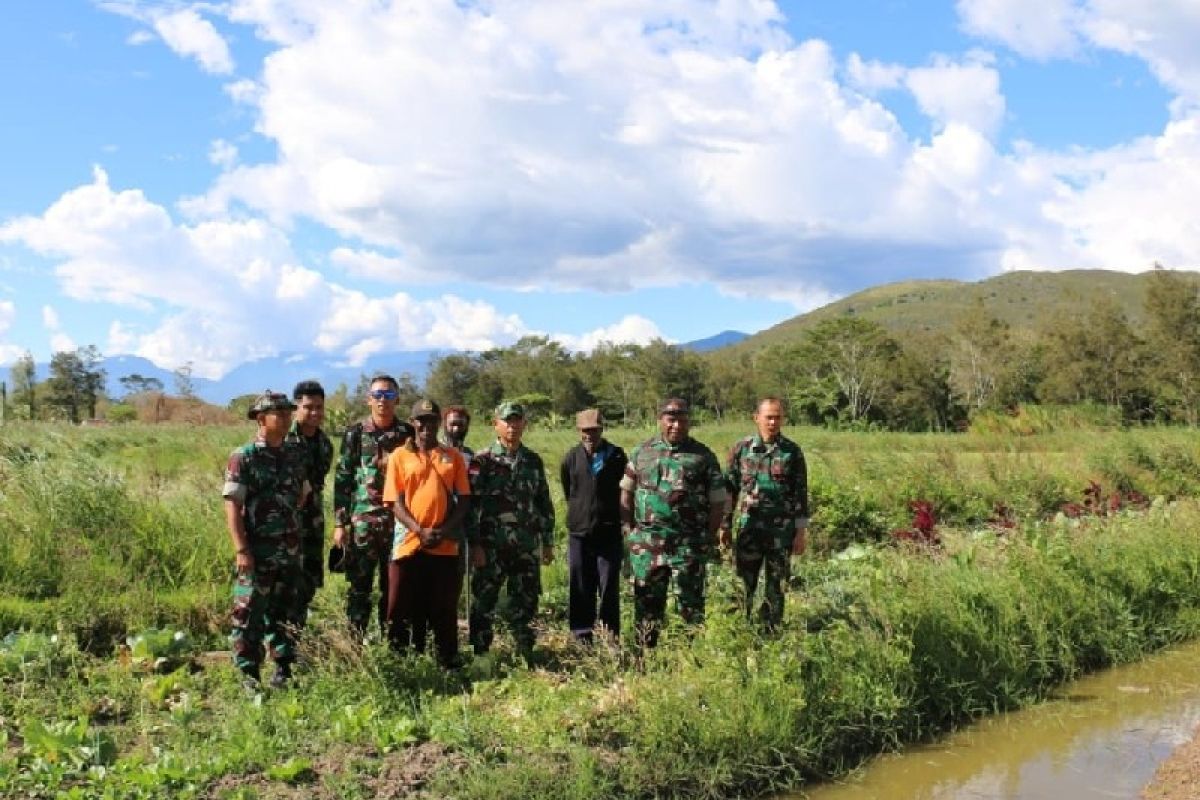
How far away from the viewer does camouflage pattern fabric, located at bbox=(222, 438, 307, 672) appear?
5.42 meters

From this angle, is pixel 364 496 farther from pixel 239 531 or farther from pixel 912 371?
pixel 912 371

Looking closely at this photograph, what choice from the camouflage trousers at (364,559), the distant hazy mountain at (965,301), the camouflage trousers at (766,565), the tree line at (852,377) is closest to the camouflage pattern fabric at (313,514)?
the camouflage trousers at (364,559)

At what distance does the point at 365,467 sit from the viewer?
19.9 ft

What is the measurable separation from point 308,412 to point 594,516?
75.9 inches

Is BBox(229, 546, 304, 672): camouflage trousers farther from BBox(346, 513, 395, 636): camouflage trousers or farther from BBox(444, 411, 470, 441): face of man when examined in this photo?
BBox(444, 411, 470, 441): face of man

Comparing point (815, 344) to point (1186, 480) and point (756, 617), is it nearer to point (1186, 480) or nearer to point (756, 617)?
point (1186, 480)

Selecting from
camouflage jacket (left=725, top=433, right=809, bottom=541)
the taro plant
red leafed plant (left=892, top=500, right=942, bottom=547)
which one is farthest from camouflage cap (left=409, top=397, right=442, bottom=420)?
red leafed plant (left=892, top=500, right=942, bottom=547)

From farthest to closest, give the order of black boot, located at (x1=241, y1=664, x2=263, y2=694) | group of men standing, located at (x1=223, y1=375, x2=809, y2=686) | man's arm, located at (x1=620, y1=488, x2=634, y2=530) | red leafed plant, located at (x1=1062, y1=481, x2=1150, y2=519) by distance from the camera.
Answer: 1. red leafed plant, located at (x1=1062, y1=481, x2=1150, y2=519)
2. man's arm, located at (x1=620, y1=488, x2=634, y2=530)
3. group of men standing, located at (x1=223, y1=375, x2=809, y2=686)
4. black boot, located at (x1=241, y1=664, x2=263, y2=694)

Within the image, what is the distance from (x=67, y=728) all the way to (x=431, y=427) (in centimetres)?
234

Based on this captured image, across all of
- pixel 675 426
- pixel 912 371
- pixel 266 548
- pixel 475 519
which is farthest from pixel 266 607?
pixel 912 371

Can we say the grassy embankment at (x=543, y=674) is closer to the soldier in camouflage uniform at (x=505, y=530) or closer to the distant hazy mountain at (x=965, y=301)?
the soldier in camouflage uniform at (x=505, y=530)

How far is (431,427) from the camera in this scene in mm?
5660

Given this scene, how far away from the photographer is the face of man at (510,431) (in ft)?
20.2

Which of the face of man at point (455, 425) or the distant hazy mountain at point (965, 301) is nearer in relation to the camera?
the face of man at point (455, 425)
